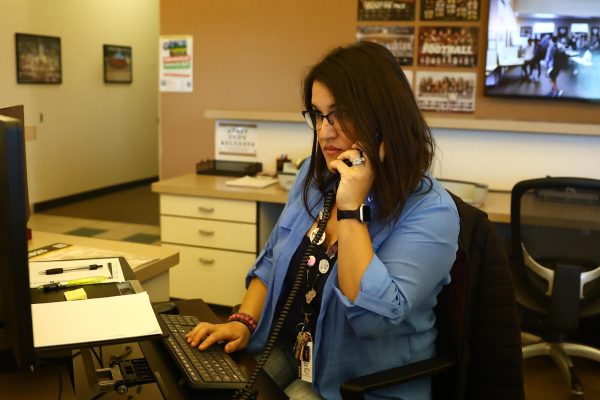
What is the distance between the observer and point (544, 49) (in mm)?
A: 3627

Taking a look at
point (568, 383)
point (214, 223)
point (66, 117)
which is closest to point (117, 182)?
point (66, 117)

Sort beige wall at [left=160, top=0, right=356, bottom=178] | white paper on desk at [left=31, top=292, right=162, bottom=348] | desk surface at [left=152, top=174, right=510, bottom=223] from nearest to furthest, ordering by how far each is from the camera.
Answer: white paper on desk at [left=31, top=292, right=162, bottom=348], desk surface at [left=152, top=174, right=510, bottom=223], beige wall at [left=160, top=0, right=356, bottom=178]

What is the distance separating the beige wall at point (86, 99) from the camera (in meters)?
5.77

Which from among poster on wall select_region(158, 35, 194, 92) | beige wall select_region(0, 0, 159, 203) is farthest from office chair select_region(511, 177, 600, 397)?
beige wall select_region(0, 0, 159, 203)

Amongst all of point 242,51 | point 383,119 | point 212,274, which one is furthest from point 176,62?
point 383,119

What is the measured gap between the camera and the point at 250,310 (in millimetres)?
1539

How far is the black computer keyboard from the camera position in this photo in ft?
3.54

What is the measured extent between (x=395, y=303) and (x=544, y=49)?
2.91 meters

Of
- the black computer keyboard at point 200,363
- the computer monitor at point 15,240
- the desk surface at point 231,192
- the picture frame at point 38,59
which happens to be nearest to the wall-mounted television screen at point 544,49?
the desk surface at point 231,192

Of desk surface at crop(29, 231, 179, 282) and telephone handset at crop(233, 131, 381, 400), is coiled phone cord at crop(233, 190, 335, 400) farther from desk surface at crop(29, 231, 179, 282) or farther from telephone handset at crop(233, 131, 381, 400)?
desk surface at crop(29, 231, 179, 282)

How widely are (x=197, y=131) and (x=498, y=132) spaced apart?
1.96m

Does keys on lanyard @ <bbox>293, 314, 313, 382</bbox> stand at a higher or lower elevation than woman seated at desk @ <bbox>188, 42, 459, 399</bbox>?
lower

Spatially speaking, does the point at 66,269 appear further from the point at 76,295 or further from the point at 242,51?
the point at 242,51

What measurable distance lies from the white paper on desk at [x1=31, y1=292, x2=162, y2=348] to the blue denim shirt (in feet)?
1.24
